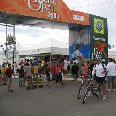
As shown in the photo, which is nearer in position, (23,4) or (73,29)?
(23,4)

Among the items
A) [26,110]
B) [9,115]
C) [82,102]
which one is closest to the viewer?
[9,115]

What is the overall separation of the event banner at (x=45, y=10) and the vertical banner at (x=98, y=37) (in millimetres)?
885

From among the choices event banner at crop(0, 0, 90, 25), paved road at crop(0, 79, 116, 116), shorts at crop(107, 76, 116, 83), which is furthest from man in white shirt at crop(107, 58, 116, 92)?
event banner at crop(0, 0, 90, 25)

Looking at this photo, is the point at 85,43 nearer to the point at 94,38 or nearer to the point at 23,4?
the point at 94,38

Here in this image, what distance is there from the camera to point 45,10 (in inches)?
811

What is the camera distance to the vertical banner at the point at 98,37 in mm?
24688

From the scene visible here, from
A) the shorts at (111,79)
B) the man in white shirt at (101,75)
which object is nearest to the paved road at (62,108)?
the man in white shirt at (101,75)

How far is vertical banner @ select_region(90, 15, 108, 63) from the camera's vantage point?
24688 mm

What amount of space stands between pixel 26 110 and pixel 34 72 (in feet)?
32.7

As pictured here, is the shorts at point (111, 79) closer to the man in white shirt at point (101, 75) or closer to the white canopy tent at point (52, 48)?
the man in white shirt at point (101, 75)

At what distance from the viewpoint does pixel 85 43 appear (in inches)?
980

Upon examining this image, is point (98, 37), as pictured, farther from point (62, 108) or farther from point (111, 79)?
point (62, 108)

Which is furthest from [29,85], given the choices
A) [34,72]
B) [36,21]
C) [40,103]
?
[40,103]

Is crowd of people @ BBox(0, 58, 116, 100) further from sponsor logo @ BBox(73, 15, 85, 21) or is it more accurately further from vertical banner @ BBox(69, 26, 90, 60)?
sponsor logo @ BBox(73, 15, 85, 21)
